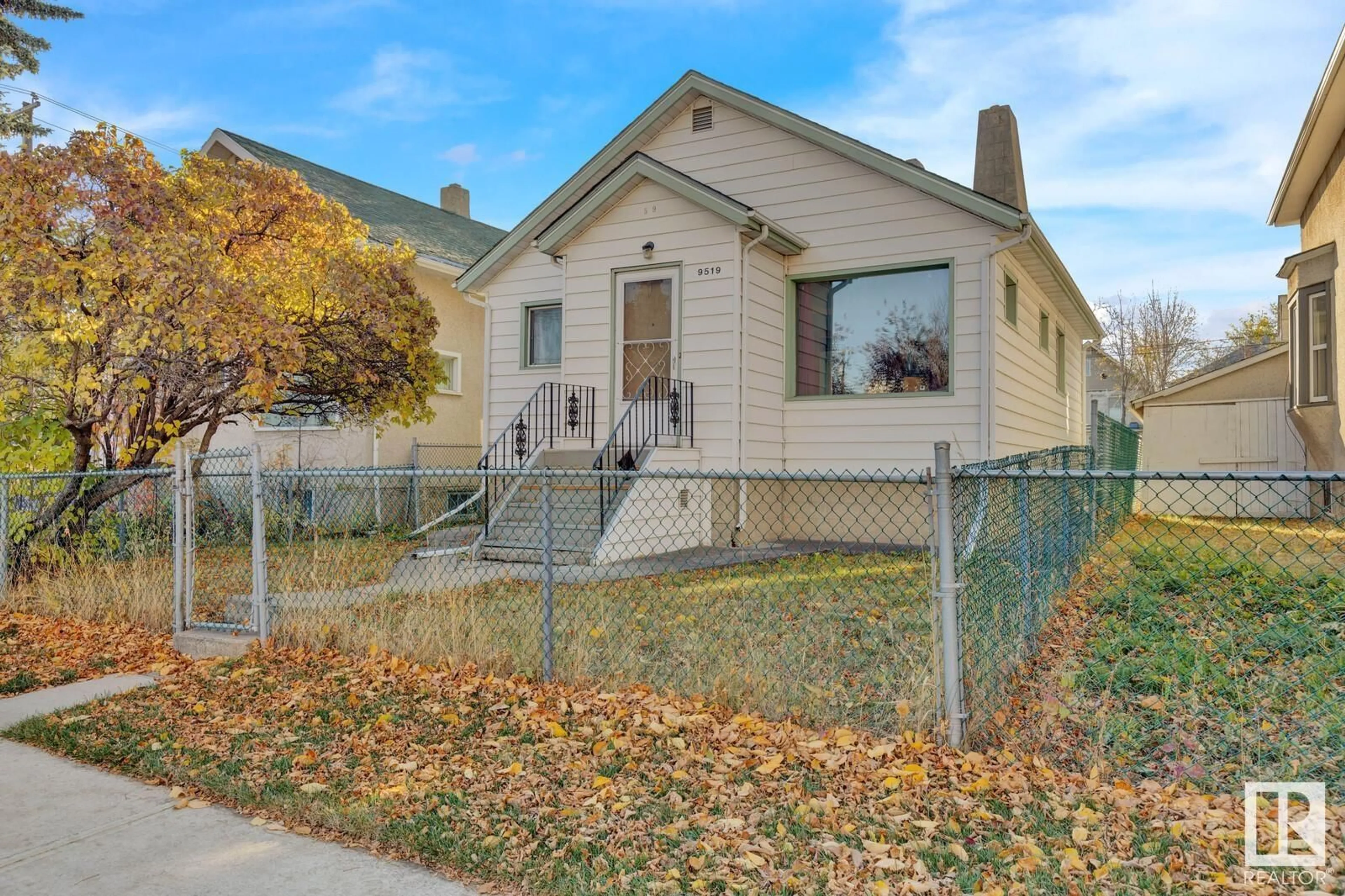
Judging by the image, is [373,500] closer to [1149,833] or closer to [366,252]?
[366,252]

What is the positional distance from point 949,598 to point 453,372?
569 inches

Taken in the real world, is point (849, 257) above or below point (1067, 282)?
below

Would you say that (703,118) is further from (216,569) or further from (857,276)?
(216,569)

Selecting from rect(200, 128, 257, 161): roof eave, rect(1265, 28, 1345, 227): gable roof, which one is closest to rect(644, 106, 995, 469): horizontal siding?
rect(1265, 28, 1345, 227): gable roof

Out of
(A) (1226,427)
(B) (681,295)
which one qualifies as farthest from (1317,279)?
(B) (681,295)

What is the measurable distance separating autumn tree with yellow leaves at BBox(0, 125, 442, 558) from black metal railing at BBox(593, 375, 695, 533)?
3243 mm

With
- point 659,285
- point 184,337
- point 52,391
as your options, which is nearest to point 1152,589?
point 659,285

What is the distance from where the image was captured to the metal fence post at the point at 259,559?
18.8ft

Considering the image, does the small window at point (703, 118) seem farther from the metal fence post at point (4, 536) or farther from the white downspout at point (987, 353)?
the metal fence post at point (4, 536)

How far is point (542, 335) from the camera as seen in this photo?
13039mm

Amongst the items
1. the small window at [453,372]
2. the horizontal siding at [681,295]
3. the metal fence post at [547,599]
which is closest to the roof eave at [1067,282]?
the horizontal siding at [681,295]

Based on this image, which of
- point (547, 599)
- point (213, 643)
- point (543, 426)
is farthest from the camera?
point (543, 426)

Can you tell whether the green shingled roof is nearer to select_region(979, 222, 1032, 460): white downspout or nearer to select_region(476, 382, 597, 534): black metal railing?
select_region(476, 382, 597, 534): black metal railing

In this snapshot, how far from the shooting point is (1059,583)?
22.9 ft
